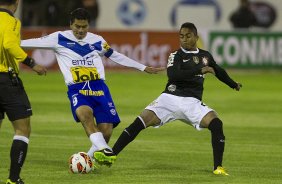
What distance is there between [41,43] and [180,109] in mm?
2030

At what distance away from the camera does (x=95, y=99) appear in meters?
12.4

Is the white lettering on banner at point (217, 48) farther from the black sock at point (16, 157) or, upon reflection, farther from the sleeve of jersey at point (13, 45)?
the sleeve of jersey at point (13, 45)

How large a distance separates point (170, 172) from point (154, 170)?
0.28 metres

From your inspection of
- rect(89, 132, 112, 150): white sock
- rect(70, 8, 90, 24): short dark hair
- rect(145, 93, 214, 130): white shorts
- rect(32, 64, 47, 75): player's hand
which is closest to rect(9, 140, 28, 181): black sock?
rect(32, 64, 47, 75): player's hand

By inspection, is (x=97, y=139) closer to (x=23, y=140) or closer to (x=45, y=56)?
(x=23, y=140)

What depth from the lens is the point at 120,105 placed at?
2162 cm

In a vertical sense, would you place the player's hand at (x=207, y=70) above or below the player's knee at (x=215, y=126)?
above

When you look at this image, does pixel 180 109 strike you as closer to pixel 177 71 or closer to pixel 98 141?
pixel 177 71

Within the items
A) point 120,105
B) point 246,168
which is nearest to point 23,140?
point 246,168

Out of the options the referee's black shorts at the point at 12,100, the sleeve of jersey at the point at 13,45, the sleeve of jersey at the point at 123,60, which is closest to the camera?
the sleeve of jersey at the point at 13,45

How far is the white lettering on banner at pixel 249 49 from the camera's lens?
31188 mm

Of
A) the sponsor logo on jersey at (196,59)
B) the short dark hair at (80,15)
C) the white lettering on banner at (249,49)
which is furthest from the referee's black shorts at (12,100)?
the white lettering on banner at (249,49)

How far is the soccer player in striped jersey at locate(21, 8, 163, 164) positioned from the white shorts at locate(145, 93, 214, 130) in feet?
1.46

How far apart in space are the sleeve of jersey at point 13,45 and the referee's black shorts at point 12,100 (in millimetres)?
389
